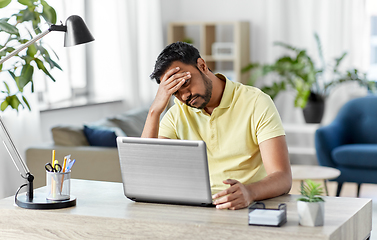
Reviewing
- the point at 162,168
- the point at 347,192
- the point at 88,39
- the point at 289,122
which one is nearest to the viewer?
the point at 162,168

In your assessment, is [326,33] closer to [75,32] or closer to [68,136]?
[68,136]

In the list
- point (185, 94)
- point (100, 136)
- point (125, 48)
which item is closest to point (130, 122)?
point (100, 136)

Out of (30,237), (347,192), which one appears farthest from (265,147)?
(347,192)

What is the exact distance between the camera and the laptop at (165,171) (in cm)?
155

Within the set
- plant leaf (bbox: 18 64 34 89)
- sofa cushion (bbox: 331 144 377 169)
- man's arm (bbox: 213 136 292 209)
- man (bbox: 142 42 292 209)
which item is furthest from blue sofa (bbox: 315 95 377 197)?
plant leaf (bbox: 18 64 34 89)

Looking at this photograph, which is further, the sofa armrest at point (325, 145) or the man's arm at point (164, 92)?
the sofa armrest at point (325, 145)

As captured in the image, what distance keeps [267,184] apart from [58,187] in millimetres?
682

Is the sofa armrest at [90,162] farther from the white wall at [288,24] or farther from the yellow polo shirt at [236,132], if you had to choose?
the white wall at [288,24]

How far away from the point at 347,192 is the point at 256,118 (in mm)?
3119

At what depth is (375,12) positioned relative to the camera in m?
5.62

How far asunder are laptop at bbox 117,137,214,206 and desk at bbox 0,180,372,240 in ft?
0.11

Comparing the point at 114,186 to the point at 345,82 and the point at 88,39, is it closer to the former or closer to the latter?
the point at 88,39

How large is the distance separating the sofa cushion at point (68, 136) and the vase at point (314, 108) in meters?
2.58

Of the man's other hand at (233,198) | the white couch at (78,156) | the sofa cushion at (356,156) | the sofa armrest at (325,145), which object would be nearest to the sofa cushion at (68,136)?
the white couch at (78,156)
